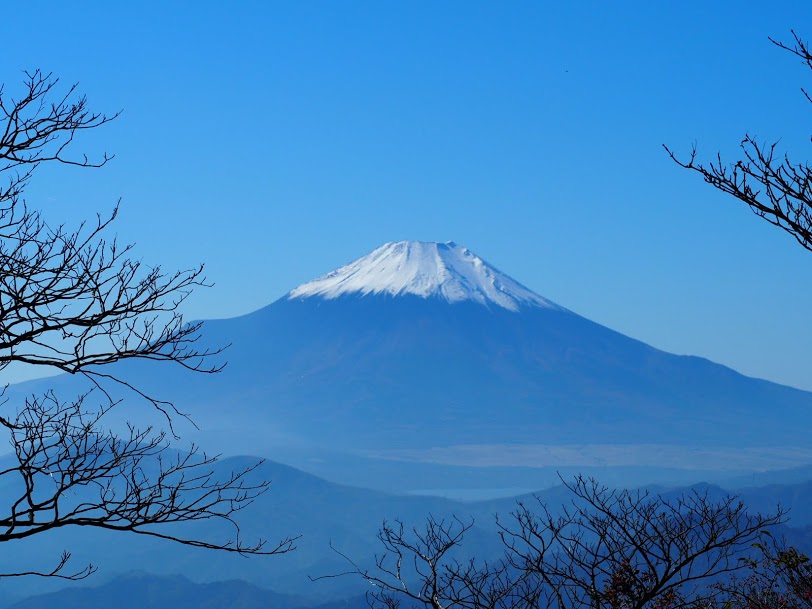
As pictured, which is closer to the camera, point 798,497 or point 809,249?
point 809,249

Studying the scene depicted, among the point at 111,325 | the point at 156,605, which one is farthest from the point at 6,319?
the point at 156,605

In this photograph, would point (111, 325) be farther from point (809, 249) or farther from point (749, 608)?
point (749, 608)

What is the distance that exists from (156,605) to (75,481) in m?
171

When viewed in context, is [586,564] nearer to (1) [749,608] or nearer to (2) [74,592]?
(1) [749,608]

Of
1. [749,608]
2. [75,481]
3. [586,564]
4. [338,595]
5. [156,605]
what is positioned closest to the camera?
[75,481]

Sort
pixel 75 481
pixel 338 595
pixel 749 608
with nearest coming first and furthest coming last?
pixel 75 481 → pixel 749 608 → pixel 338 595

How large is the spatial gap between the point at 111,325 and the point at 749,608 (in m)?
6.57

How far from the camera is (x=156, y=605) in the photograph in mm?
166000

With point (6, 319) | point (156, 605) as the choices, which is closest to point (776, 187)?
point (6, 319)

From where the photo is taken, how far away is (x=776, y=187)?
5723mm

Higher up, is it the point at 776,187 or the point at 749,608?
the point at 776,187

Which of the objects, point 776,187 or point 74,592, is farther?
point 74,592

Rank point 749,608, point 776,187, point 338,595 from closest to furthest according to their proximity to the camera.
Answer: point 776,187, point 749,608, point 338,595

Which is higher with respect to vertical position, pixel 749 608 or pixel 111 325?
pixel 111 325
